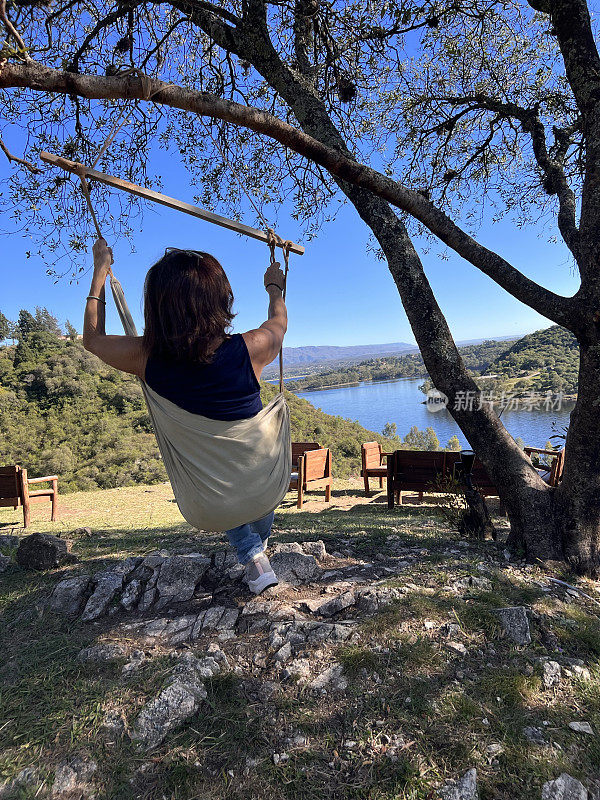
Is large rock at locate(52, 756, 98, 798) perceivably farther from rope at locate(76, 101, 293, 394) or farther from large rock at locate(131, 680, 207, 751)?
rope at locate(76, 101, 293, 394)

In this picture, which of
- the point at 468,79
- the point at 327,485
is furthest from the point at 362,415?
the point at 468,79

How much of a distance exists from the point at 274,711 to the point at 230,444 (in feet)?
3.42

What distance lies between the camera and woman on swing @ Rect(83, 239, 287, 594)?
1.84 m

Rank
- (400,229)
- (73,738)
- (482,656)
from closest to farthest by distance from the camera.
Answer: (73,738), (482,656), (400,229)

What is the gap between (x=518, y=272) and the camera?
10.1ft

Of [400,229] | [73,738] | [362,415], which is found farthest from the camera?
[362,415]

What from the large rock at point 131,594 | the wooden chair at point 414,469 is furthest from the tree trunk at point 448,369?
the wooden chair at point 414,469

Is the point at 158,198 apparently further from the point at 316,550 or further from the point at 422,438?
the point at 422,438

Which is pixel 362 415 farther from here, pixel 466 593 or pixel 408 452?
pixel 466 593

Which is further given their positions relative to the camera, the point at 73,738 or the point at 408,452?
the point at 408,452

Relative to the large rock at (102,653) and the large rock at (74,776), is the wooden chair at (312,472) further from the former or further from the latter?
the large rock at (74,776)

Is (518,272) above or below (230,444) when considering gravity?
above

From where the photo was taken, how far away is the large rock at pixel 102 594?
7.77 ft

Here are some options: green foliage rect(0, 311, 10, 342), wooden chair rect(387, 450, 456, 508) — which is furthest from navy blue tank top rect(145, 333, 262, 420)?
green foliage rect(0, 311, 10, 342)
